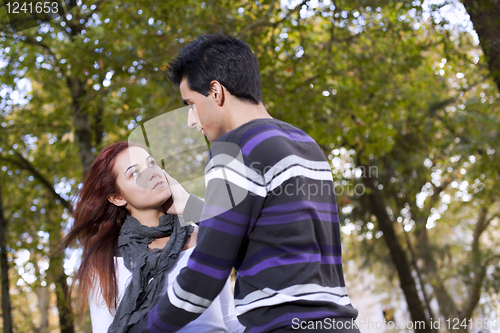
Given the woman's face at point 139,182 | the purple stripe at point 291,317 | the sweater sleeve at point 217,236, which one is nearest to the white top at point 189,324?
the woman's face at point 139,182

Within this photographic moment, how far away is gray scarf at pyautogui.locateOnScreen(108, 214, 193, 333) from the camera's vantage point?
5.85 ft

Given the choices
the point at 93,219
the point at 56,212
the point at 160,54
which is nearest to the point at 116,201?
the point at 93,219

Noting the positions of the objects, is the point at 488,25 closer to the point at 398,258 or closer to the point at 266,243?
the point at 266,243

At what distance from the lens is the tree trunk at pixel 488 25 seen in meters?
3.55

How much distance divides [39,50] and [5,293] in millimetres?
4169

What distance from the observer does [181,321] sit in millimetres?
1296

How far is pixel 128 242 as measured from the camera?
216 cm

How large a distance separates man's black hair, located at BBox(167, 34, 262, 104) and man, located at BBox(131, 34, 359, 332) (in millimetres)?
217

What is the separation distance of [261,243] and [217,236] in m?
0.14

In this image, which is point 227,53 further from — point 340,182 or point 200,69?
point 340,182

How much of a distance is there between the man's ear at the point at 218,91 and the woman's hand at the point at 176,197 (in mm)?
770

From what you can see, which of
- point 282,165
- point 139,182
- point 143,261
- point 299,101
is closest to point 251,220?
point 282,165

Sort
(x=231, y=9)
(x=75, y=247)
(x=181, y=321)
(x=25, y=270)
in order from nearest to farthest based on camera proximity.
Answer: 1. (x=181, y=321)
2. (x=75, y=247)
3. (x=231, y=9)
4. (x=25, y=270)

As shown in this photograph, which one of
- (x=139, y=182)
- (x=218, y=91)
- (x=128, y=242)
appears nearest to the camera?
(x=218, y=91)
